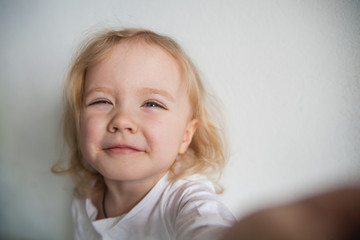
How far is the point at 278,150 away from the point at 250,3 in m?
0.38

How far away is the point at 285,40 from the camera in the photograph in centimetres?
60

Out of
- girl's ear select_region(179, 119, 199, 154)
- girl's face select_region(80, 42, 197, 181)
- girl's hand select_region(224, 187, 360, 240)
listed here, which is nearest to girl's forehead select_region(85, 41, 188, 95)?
girl's face select_region(80, 42, 197, 181)

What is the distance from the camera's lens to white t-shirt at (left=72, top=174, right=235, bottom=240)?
0.44 metres

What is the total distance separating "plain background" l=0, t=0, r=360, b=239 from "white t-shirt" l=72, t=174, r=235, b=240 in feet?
0.54

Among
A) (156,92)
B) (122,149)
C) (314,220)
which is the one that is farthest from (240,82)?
(314,220)

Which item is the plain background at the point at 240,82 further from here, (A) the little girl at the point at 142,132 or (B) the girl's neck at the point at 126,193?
(B) the girl's neck at the point at 126,193

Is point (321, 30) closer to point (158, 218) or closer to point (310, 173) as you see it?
point (310, 173)

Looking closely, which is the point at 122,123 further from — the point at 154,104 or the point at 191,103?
the point at 191,103

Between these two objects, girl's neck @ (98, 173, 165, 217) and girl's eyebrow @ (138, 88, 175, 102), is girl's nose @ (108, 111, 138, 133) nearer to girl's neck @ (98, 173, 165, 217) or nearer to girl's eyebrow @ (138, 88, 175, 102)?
girl's eyebrow @ (138, 88, 175, 102)

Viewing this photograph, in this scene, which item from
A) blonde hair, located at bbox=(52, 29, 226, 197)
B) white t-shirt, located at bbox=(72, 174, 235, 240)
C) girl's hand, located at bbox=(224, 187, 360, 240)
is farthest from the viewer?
blonde hair, located at bbox=(52, 29, 226, 197)

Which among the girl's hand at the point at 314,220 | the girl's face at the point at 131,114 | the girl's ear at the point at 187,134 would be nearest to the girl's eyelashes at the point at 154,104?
the girl's face at the point at 131,114

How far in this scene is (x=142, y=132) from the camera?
498mm

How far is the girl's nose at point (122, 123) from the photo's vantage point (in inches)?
18.9

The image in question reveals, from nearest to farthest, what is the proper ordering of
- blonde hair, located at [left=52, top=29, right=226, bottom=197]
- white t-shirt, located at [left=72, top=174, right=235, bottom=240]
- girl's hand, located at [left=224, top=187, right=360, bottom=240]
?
girl's hand, located at [left=224, top=187, right=360, bottom=240]
white t-shirt, located at [left=72, top=174, right=235, bottom=240]
blonde hair, located at [left=52, top=29, right=226, bottom=197]
